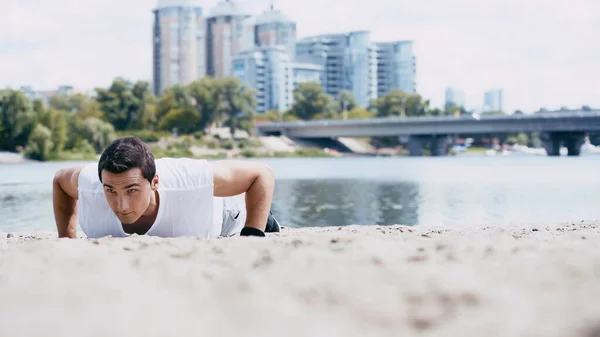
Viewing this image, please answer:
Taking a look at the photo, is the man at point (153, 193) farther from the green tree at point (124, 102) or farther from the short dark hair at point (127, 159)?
the green tree at point (124, 102)

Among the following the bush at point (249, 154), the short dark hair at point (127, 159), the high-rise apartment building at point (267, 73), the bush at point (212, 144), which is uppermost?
the high-rise apartment building at point (267, 73)

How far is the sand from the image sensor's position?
2539 mm

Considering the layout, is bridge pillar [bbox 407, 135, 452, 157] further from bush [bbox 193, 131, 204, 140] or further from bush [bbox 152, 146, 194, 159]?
bush [bbox 193, 131, 204, 140]

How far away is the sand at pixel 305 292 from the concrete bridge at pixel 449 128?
202 feet

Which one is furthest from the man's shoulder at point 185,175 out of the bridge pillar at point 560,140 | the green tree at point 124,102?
the green tree at point 124,102

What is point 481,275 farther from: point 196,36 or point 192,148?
point 196,36

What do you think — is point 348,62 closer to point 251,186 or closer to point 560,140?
point 560,140

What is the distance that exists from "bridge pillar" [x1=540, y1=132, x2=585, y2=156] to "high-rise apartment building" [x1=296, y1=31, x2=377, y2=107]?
294 ft

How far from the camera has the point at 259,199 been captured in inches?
211

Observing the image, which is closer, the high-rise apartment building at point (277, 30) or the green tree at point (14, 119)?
the green tree at point (14, 119)

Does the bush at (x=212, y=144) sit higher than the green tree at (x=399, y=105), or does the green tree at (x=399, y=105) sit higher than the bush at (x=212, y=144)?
the green tree at (x=399, y=105)

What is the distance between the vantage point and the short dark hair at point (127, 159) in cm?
473

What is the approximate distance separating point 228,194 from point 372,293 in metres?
2.70

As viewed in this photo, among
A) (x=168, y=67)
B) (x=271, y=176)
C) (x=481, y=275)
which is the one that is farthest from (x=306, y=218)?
(x=168, y=67)
